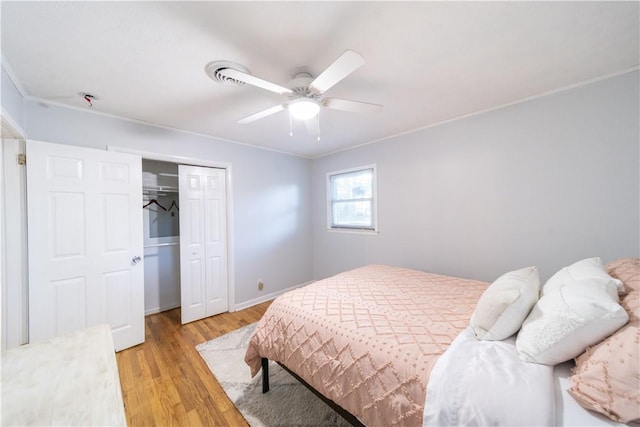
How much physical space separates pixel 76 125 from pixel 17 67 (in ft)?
2.43

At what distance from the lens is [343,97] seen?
2.12 metres

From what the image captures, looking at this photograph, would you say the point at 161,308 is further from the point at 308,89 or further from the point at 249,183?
the point at 308,89

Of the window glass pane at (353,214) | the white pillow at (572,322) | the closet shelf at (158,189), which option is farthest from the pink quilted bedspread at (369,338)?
the closet shelf at (158,189)

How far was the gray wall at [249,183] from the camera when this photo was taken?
7.43 ft

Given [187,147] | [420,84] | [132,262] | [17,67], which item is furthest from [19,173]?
[420,84]

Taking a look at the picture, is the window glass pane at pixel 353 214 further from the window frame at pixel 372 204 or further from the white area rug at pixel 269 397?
the white area rug at pixel 269 397

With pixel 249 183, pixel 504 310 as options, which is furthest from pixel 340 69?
pixel 249 183

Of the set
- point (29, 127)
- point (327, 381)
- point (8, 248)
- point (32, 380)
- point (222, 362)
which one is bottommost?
point (222, 362)

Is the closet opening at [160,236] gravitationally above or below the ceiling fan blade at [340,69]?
below

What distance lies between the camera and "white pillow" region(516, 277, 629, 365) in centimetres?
85

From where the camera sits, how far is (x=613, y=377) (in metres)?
0.74

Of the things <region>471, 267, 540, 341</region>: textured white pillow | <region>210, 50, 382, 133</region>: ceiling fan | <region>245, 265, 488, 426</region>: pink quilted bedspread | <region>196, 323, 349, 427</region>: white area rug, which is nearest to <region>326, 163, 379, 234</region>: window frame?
<region>245, 265, 488, 426</region>: pink quilted bedspread

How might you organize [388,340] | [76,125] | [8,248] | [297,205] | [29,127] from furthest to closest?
[297,205] < [76,125] < [29,127] < [8,248] < [388,340]

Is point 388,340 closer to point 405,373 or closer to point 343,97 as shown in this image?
point 405,373
